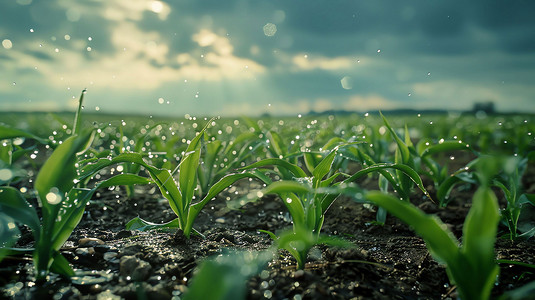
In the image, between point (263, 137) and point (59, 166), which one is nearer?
point (59, 166)

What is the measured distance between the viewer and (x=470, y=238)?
3.12ft

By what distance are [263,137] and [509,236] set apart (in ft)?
6.02

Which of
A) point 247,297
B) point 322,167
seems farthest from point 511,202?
point 247,297

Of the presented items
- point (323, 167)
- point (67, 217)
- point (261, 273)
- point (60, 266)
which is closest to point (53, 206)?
point (67, 217)

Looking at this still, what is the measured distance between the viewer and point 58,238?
1334mm

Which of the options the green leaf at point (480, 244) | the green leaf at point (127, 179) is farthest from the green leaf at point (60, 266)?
the green leaf at point (480, 244)

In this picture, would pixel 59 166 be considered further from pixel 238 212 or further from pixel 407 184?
pixel 407 184

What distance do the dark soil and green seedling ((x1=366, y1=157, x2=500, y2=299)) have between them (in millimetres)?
390

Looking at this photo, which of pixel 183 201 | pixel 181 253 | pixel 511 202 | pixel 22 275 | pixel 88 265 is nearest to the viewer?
pixel 22 275

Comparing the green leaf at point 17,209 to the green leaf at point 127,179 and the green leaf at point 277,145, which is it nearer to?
the green leaf at point 127,179

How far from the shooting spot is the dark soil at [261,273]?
4.23 ft

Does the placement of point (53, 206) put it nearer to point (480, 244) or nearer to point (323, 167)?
point (323, 167)

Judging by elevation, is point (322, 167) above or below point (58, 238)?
above

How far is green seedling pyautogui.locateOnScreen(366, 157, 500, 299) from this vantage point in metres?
0.90
